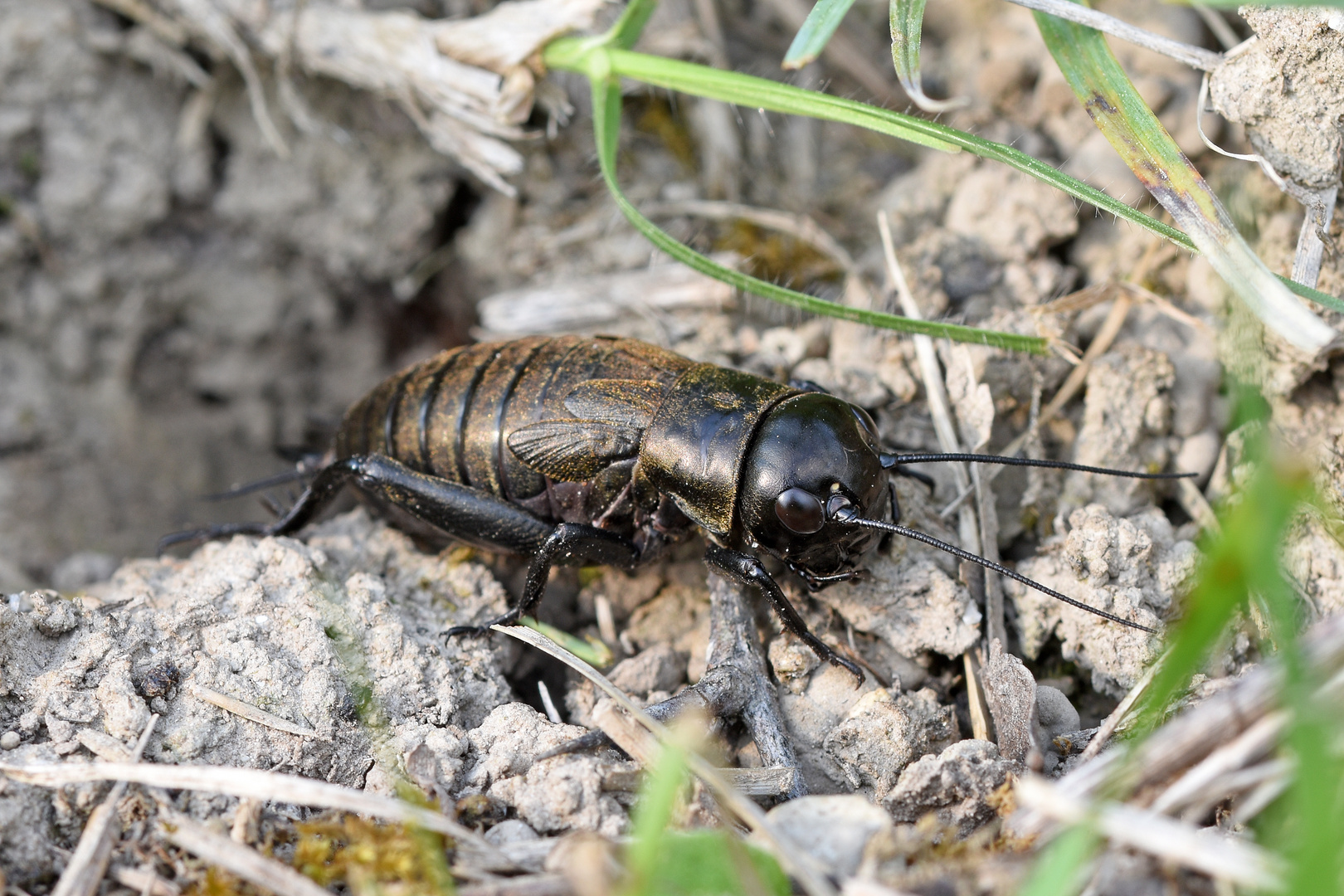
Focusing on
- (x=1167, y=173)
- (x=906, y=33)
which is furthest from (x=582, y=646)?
(x=1167, y=173)

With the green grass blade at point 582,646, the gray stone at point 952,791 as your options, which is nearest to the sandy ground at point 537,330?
the gray stone at point 952,791

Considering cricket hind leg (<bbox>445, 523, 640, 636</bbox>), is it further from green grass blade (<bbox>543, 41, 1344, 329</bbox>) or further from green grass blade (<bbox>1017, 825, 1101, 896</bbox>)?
green grass blade (<bbox>1017, 825, 1101, 896</bbox>)

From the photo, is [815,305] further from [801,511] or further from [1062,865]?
[1062,865]

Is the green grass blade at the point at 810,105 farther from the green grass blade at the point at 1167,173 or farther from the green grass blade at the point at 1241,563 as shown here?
the green grass blade at the point at 1241,563

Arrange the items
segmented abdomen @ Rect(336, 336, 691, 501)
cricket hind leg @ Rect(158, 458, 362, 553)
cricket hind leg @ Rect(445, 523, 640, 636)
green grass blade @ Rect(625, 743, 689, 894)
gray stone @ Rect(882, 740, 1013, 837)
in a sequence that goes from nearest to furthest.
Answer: green grass blade @ Rect(625, 743, 689, 894) < gray stone @ Rect(882, 740, 1013, 837) < cricket hind leg @ Rect(445, 523, 640, 636) < segmented abdomen @ Rect(336, 336, 691, 501) < cricket hind leg @ Rect(158, 458, 362, 553)

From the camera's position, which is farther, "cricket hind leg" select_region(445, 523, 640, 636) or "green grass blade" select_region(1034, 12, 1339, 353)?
"cricket hind leg" select_region(445, 523, 640, 636)

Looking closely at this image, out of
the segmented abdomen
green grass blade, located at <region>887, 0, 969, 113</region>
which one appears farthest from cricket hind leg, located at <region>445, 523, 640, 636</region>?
green grass blade, located at <region>887, 0, 969, 113</region>
